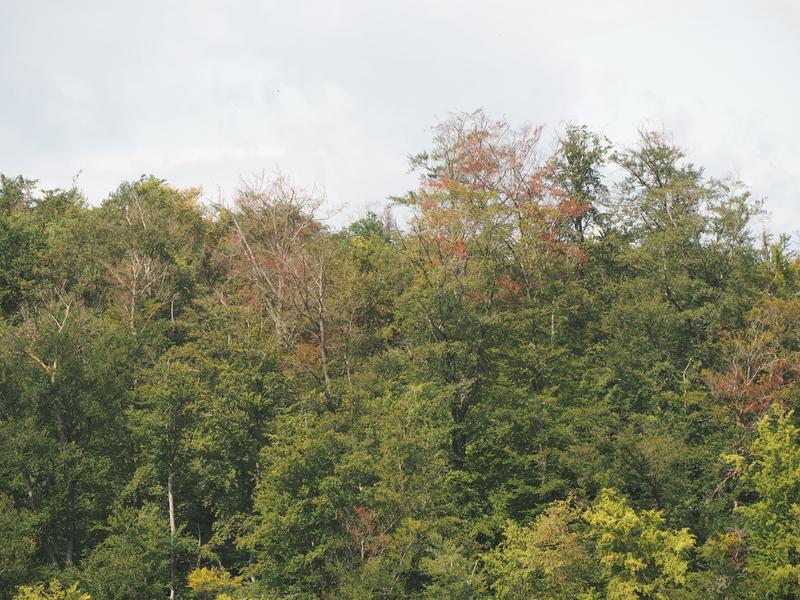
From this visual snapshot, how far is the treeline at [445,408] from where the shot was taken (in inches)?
1241

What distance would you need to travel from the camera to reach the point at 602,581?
31.3 m

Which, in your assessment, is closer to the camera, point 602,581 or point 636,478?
point 602,581

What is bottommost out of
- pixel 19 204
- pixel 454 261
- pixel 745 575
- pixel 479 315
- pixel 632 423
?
pixel 745 575

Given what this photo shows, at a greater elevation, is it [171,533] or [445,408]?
→ [445,408]

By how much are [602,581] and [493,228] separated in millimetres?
16649

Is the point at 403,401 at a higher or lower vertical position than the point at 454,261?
lower

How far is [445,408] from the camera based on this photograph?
37.2m

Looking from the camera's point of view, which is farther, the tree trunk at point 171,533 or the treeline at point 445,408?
the tree trunk at point 171,533

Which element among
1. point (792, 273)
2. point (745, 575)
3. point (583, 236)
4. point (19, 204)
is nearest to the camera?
point (745, 575)

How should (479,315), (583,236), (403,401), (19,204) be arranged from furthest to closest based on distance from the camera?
(19,204) → (583,236) → (479,315) → (403,401)

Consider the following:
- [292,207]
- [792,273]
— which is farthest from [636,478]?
[292,207]

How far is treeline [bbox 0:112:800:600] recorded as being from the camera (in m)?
31.5

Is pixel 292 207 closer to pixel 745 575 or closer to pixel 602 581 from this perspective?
pixel 602 581

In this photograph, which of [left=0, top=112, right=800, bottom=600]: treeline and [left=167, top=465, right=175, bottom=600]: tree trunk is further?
[left=167, top=465, right=175, bottom=600]: tree trunk
